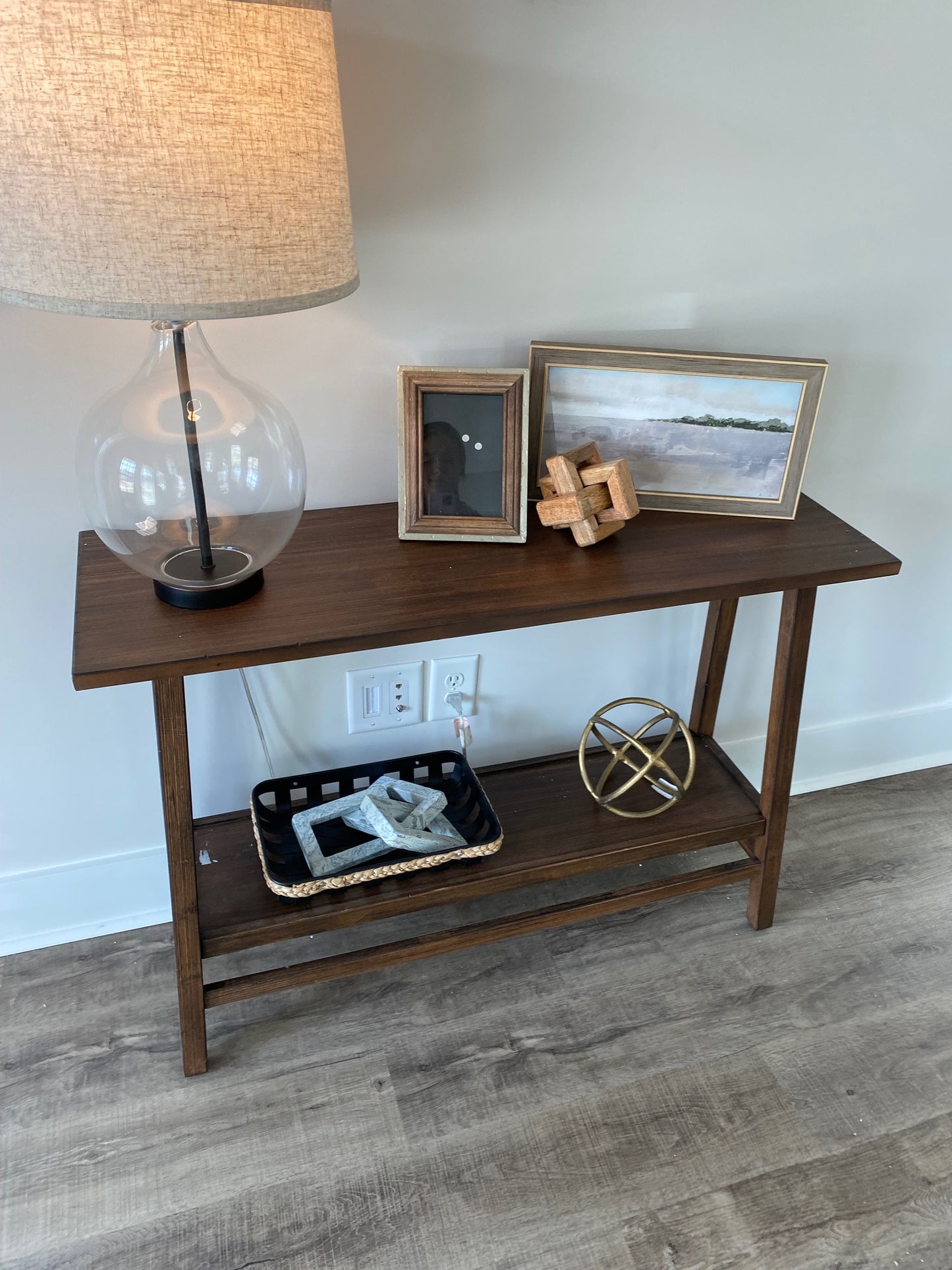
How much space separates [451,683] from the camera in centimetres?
156

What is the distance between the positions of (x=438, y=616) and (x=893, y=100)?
98 cm

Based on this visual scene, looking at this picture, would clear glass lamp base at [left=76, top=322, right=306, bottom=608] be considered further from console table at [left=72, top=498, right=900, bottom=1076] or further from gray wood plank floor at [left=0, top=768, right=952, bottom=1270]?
gray wood plank floor at [left=0, top=768, right=952, bottom=1270]

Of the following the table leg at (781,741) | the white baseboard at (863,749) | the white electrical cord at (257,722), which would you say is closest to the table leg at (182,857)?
the white electrical cord at (257,722)

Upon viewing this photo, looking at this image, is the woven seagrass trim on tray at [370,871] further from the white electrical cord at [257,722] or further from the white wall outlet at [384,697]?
the white wall outlet at [384,697]

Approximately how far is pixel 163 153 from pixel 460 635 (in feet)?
1.85

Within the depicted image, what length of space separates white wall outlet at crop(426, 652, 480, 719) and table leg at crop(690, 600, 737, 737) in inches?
15.9

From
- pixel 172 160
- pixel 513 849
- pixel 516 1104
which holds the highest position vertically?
pixel 172 160

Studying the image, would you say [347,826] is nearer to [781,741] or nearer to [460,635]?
[460,635]

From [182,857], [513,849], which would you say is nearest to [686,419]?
[513,849]

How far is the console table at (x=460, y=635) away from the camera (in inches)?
42.4

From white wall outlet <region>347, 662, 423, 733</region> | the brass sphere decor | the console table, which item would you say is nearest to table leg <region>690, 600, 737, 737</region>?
the console table

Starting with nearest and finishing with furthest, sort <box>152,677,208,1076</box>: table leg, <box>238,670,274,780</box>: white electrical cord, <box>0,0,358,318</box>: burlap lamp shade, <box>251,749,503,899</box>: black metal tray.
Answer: <box>0,0,358,318</box>: burlap lamp shade
<box>152,677,208,1076</box>: table leg
<box>251,749,503,899</box>: black metal tray
<box>238,670,274,780</box>: white electrical cord

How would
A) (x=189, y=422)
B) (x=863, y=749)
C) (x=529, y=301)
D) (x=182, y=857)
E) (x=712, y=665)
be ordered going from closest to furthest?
(x=189, y=422) < (x=182, y=857) < (x=529, y=301) < (x=712, y=665) < (x=863, y=749)

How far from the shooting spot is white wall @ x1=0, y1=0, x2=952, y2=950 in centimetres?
117
